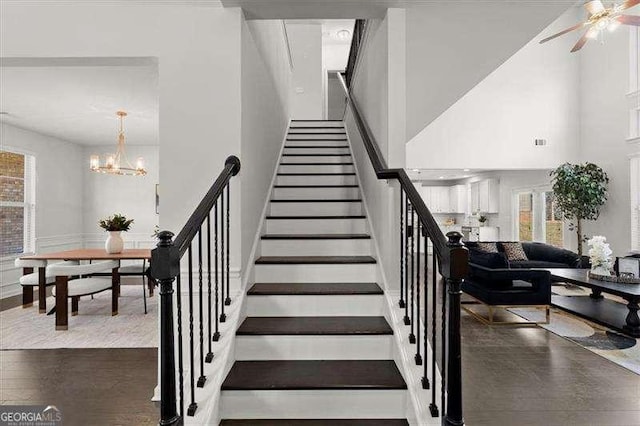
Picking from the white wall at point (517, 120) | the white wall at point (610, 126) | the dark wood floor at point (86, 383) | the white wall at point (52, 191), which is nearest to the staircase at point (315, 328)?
the dark wood floor at point (86, 383)

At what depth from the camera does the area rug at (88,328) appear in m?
3.85

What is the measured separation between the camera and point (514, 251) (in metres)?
7.20

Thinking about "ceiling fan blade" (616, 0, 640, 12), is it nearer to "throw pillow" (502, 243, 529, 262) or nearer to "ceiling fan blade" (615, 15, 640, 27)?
"ceiling fan blade" (615, 15, 640, 27)

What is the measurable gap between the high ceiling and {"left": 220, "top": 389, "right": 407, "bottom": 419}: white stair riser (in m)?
2.19

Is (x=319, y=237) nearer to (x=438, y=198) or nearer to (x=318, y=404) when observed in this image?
(x=318, y=404)

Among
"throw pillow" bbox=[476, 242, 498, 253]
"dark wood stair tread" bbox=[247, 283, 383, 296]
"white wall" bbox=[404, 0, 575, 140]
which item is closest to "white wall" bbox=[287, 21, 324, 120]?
"throw pillow" bbox=[476, 242, 498, 253]

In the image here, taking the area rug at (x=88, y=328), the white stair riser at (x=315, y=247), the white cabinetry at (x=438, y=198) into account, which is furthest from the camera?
the white cabinetry at (x=438, y=198)

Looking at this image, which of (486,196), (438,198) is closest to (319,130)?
(486,196)

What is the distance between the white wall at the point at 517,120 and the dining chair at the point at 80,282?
20.4 ft

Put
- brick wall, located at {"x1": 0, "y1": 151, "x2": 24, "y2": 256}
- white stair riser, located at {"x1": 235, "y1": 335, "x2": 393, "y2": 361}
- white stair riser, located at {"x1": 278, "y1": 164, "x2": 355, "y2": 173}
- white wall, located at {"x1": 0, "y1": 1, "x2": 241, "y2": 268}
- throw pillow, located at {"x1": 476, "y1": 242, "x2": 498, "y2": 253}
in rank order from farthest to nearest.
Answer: throw pillow, located at {"x1": 476, "y1": 242, "x2": 498, "y2": 253}
brick wall, located at {"x1": 0, "y1": 151, "x2": 24, "y2": 256}
white stair riser, located at {"x1": 278, "y1": 164, "x2": 355, "y2": 173}
white wall, located at {"x1": 0, "y1": 1, "x2": 241, "y2": 268}
white stair riser, located at {"x1": 235, "y1": 335, "x2": 393, "y2": 361}

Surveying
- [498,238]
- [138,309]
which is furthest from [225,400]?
[498,238]

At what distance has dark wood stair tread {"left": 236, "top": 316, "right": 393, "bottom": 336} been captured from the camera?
207 cm

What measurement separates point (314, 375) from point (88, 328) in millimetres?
3782

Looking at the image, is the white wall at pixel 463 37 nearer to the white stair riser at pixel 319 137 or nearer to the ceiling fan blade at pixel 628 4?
the ceiling fan blade at pixel 628 4
